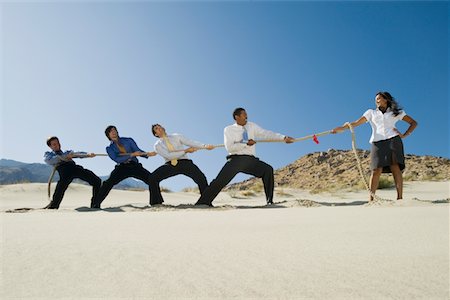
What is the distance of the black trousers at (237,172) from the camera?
6.05 m

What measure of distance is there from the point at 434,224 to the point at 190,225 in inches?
69.6

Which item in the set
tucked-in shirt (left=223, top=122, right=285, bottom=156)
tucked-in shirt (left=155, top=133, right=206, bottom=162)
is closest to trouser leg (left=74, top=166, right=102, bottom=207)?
tucked-in shirt (left=155, top=133, right=206, bottom=162)

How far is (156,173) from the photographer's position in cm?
671

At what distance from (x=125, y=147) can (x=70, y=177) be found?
1104mm

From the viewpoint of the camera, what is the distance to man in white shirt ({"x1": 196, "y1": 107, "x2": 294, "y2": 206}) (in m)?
6.06

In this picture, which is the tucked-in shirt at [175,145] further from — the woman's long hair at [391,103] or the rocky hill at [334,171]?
the rocky hill at [334,171]

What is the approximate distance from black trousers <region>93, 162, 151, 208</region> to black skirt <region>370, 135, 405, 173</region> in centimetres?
381

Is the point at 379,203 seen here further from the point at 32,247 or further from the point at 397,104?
the point at 32,247

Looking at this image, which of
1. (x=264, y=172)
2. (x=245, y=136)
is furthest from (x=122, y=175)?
(x=264, y=172)

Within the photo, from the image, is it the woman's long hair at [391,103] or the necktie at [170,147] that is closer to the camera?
the woman's long hair at [391,103]

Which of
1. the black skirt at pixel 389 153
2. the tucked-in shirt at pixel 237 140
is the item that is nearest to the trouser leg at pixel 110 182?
the tucked-in shirt at pixel 237 140

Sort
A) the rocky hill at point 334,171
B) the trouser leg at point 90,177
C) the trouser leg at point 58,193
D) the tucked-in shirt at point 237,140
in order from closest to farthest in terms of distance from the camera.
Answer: the tucked-in shirt at point 237,140 → the trouser leg at point 58,193 → the trouser leg at point 90,177 → the rocky hill at point 334,171

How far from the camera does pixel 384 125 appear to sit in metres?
5.77

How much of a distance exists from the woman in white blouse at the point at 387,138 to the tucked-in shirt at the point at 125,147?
4.07 m
